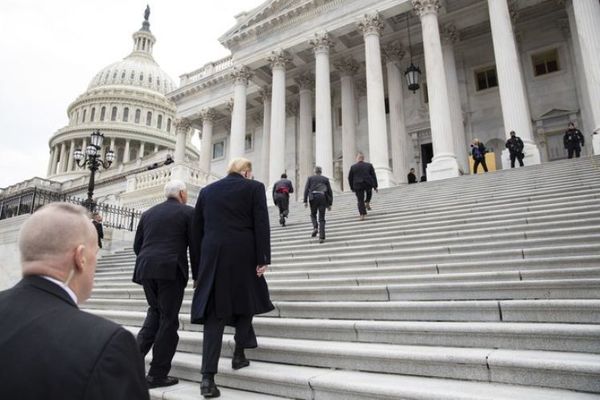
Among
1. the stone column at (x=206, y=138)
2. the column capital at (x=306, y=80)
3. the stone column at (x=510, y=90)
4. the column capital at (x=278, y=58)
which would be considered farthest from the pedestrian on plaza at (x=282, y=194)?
the stone column at (x=206, y=138)

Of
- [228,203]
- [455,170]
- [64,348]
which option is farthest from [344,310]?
[455,170]

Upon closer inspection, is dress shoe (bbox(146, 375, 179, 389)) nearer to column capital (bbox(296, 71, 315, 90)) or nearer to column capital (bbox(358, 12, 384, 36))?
column capital (bbox(358, 12, 384, 36))

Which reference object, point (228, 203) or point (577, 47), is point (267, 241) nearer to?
point (228, 203)

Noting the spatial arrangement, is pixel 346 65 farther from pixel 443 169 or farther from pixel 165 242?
pixel 165 242

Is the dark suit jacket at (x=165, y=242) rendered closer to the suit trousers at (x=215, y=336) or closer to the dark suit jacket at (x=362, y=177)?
the suit trousers at (x=215, y=336)

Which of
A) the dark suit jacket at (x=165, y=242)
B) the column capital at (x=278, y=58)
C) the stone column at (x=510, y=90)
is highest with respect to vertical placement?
the column capital at (x=278, y=58)

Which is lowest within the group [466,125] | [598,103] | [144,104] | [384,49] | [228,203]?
[228,203]

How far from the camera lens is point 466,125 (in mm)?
22500

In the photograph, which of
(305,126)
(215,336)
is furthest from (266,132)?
(215,336)

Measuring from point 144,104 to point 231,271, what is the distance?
84.0 meters

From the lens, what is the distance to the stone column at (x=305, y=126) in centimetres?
2578

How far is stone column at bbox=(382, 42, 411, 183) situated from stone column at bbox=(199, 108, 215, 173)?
1384 cm

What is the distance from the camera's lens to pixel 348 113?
2403cm

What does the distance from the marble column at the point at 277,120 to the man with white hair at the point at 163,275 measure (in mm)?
17402
